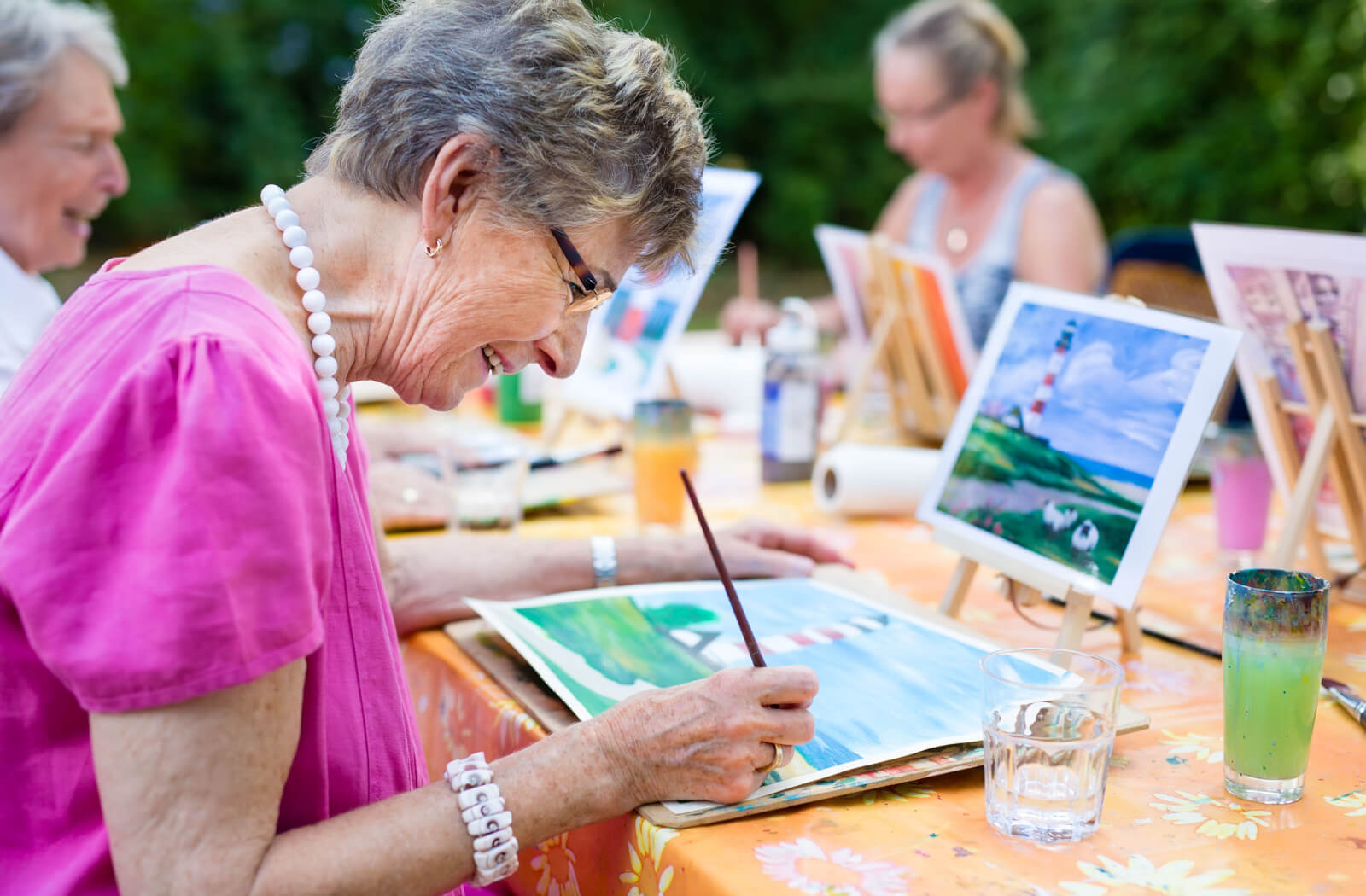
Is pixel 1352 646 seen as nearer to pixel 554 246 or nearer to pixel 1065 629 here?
pixel 1065 629

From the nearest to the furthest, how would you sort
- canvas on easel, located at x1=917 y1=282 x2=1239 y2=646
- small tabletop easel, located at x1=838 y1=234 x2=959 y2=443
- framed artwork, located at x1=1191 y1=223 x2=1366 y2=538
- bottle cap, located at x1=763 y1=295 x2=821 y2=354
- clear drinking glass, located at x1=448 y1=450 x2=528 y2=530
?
canvas on easel, located at x1=917 y1=282 x2=1239 y2=646 → framed artwork, located at x1=1191 y1=223 x2=1366 y2=538 → clear drinking glass, located at x1=448 y1=450 x2=528 y2=530 → bottle cap, located at x1=763 y1=295 x2=821 y2=354 → small tabletop easel, located at x1=838 y1=234 x2=959 y2=443

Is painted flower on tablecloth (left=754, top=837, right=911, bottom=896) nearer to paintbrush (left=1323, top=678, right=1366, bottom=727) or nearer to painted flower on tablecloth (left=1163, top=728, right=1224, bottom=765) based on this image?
painted flower on tablecloth (left=1163, top=728, right=1224, bottom=765)

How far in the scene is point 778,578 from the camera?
1549 mm

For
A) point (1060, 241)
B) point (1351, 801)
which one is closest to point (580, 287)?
point (1351, 801)

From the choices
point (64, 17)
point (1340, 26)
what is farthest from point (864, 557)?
point (1340, 26)

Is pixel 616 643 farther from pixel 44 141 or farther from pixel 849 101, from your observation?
pixel 849 101

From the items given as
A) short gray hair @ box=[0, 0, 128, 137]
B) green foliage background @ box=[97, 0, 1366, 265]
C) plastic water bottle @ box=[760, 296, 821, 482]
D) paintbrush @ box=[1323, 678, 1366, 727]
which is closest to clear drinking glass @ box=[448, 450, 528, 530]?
plastic water bottle @ box=[760, 296, 821, 482]

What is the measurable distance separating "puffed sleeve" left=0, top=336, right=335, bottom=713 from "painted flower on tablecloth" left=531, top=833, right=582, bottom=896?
364mm

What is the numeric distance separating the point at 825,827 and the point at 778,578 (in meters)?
0.60

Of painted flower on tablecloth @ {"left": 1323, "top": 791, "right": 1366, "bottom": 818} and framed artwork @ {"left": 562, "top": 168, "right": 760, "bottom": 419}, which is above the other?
framed artwork @ {"left": 562, "top": 168, "right": 760, "bottom": 419}

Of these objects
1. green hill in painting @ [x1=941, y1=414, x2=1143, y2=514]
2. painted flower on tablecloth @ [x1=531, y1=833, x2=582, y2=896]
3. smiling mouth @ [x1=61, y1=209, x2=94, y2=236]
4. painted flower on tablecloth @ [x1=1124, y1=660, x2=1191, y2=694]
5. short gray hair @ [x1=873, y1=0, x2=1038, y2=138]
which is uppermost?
short gray hair @ [x1=873, y1=0, x2=1038, y2=138]

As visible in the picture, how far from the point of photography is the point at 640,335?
242cm

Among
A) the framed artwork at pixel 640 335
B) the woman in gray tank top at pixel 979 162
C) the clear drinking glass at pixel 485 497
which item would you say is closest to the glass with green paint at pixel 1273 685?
the clear drinking glass at pixel 485 497

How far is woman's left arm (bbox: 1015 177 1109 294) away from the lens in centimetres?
311
